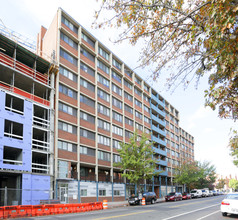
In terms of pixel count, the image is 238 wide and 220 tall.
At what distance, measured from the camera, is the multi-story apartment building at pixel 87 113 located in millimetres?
33469

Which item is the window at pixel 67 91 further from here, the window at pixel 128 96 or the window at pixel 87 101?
the window at pixel 128 96

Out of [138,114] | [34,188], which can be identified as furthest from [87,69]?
[34,188]

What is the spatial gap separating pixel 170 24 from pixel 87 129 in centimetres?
3181

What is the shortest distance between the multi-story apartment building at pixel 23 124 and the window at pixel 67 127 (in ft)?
6.58

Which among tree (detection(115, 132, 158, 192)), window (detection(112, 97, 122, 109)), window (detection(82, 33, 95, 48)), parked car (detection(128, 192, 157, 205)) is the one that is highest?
window (detection(82, 33, 95, 48))

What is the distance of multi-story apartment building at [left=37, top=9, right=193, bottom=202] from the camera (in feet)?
110

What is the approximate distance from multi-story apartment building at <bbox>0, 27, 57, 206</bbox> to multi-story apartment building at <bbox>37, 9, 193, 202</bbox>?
74.4 inches

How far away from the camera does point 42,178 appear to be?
2769 centimetres

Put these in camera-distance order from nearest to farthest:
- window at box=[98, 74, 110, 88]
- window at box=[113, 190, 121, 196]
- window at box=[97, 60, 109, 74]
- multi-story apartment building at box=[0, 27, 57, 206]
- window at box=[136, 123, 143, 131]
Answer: multi-story apartment building at box=[0, 27, 57, 206]
window at box=[113, 190, 121, 196]
window at box=[98, 74, 110, 88]
window at box=[97, 60, 109, 74]
window at box=[136, 123, 143, 131]

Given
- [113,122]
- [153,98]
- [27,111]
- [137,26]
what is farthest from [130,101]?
[137,26]

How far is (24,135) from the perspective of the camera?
26.5 metres

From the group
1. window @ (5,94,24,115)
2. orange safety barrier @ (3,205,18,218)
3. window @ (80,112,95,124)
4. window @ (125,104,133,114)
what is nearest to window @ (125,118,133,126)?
window @ (125,104,133,114)

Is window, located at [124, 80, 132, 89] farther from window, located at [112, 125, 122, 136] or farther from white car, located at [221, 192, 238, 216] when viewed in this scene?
white car, located at [221, 192, 238, 216]

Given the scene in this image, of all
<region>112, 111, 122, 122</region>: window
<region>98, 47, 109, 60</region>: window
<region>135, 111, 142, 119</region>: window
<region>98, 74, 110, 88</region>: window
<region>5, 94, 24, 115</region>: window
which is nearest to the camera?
<region>5, 94, 24, 115</region>: window
